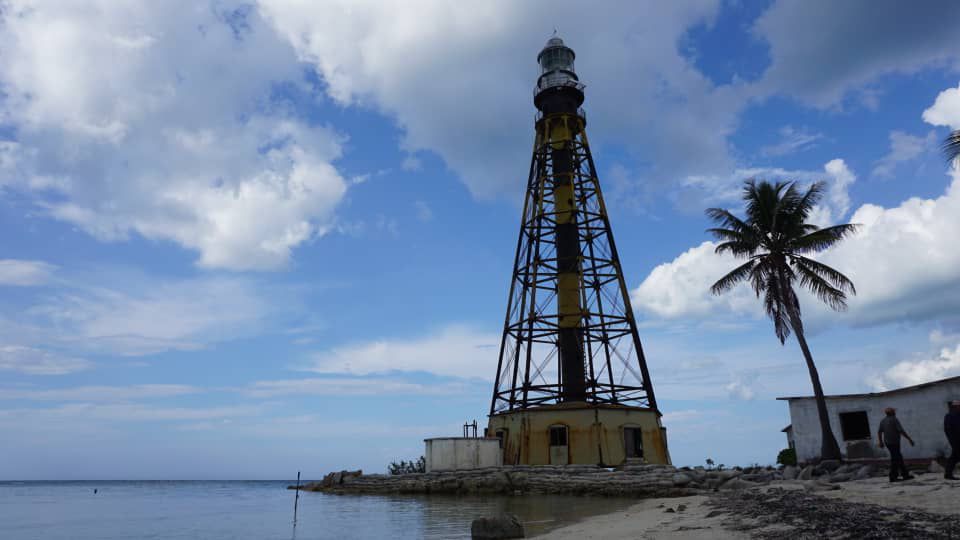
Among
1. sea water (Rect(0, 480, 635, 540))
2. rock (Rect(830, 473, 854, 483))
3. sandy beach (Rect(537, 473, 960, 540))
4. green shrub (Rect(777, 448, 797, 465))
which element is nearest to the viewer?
sandy beach (Rect(537, 473, 960, 540))

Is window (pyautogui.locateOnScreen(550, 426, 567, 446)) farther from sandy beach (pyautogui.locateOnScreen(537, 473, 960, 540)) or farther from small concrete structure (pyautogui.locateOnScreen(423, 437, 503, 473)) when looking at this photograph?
sandy beach (pyautogui.locateOnScreen(537, 473, 960, 540))

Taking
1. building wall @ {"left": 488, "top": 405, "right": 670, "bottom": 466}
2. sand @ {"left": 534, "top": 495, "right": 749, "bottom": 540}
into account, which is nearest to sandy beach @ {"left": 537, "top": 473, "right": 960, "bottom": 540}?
sand @ {"left": 534, "top": 495, "right": 749, "bottom": 540}

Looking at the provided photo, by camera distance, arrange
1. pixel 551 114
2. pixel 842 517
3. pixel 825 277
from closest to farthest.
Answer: pixel 842 517
pixel 825 277
pixel 551 114

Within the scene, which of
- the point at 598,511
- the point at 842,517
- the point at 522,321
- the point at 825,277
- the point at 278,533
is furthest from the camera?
the point at 522,321

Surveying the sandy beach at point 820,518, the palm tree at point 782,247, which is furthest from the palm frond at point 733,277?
the sandy beach at point 820,518

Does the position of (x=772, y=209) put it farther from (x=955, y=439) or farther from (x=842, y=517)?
(x=842, y=517)

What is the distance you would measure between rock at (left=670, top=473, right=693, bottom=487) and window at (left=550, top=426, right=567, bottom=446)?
627 centimetres

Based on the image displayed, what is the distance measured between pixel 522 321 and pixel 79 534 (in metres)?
20.9

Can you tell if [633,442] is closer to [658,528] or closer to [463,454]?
[463,454]

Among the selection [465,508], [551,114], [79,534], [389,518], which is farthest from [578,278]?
[79,534]

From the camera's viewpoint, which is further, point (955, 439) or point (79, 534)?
point (79, 534)

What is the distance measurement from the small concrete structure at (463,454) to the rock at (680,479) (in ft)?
32.1

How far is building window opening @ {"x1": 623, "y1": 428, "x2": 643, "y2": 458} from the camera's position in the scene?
3105 centimetres

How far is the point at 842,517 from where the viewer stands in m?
8.66
